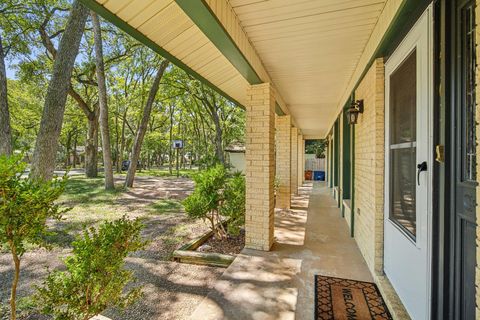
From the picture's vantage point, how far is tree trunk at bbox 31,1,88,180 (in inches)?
136

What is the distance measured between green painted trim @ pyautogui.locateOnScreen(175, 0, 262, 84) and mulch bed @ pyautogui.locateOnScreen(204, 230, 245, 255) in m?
2.84

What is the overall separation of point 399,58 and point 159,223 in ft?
18.8

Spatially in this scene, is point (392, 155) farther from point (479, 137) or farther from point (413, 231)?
point (479, 137)

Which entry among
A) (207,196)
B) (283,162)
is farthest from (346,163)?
(207,196)

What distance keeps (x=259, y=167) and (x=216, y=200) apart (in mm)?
1002

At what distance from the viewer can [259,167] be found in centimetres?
396

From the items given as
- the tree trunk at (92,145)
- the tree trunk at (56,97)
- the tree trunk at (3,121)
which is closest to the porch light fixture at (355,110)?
the tree trunk at (56,97)

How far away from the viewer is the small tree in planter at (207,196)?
423 cm

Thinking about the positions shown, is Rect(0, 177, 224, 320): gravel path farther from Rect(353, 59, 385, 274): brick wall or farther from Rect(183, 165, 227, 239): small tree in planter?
Rect(353, 59, 385, 274): brick wall

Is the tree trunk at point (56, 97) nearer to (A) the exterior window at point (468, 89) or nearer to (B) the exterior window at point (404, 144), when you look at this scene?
(B) the exterior window at point (404, 144)

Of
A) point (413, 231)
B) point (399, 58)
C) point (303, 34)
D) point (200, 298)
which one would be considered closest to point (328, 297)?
point (413, 231)

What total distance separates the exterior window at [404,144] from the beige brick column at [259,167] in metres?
1.71

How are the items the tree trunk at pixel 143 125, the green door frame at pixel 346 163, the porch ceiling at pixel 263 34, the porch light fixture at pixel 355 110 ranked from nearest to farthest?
the porch ceiling at pixel 263 34, the porch light fixture at pixel 355 110, the green door frame at pixel 346 163, the tree trunk at pixel 143 125

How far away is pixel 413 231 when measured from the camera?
2080 mm
